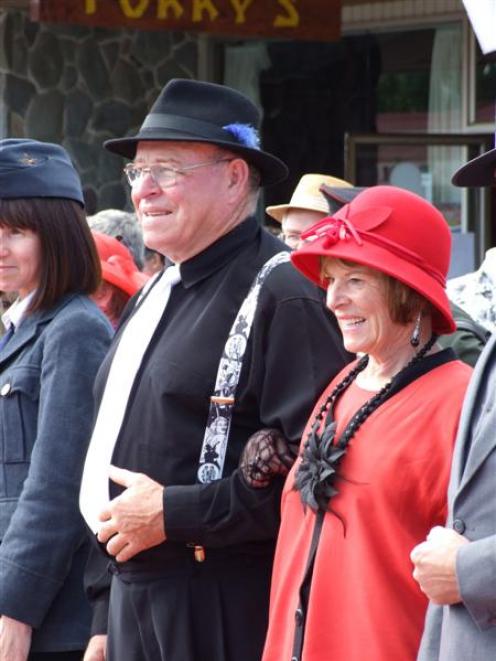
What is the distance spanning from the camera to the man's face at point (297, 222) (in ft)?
21.7

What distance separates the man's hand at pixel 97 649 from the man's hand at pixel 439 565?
1312 millimetres

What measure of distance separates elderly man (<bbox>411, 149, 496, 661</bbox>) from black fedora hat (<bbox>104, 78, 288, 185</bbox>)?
1.10 meters

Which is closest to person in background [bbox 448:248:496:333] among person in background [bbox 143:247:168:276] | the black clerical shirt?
the black clerical shirt

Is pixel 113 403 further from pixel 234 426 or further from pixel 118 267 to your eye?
pixel 118 267

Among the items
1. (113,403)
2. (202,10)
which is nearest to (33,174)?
(113,403)

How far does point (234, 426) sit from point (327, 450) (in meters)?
0.42

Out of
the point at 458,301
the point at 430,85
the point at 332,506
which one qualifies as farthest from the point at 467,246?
the point at 332,506

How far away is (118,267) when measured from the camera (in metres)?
5.48

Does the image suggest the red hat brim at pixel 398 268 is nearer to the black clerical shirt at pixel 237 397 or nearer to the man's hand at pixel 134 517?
the black clerical shirt at pixel 237 397

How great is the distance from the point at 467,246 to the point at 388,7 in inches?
71.4

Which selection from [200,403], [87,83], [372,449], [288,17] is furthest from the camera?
[87,83]

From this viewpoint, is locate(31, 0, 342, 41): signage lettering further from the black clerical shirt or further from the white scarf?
the black clerical shirt

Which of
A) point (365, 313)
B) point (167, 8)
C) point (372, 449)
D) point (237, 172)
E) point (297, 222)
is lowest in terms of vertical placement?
point (297, 222)

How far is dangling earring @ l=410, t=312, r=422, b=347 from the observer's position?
3141 mm
